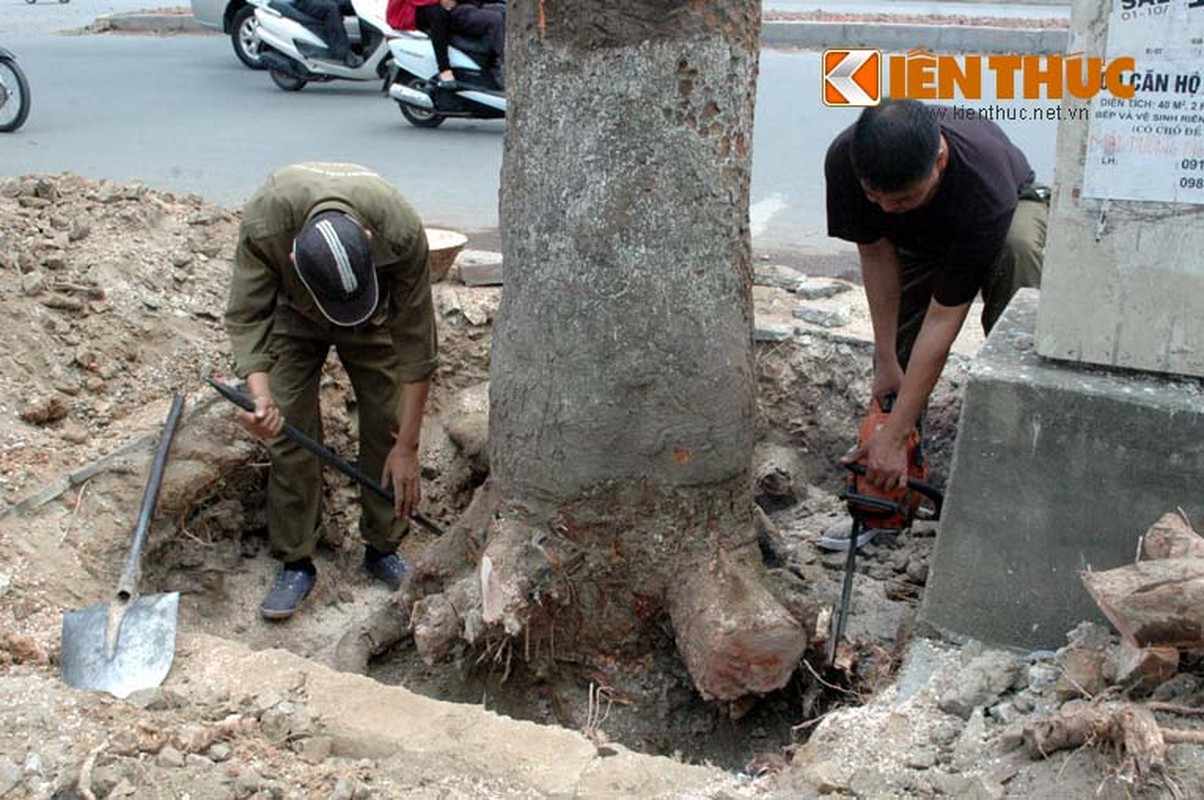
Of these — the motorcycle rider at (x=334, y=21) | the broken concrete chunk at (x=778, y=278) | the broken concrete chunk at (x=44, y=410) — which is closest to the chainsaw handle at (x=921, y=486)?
the broken concrete chunk at (x=778, y=278)

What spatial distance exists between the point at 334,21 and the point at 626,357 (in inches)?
337

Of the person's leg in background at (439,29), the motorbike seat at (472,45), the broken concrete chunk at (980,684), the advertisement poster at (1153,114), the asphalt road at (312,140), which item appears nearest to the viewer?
the advertisement poster at (1153,114)

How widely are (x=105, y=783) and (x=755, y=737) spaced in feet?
5.68

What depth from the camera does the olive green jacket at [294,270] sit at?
149 inches

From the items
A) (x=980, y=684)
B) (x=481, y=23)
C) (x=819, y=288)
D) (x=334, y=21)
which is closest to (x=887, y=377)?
(x=819, y=288)

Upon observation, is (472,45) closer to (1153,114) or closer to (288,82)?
(288,82)

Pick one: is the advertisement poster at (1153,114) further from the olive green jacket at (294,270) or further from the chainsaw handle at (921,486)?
the olive green jacket at (294,270)

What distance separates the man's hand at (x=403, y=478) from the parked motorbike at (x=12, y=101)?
20.3 feet

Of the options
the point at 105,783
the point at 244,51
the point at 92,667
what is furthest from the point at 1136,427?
the point at 244,51

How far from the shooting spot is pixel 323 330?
163 inches

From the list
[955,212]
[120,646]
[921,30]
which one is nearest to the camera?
[120,646]

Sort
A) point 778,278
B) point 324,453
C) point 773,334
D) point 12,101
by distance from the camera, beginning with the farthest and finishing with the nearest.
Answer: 1. point 12,101
2. point 778,278
3. point 773,334
4. point 324,453

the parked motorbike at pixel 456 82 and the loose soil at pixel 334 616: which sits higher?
the parked motorbike at pixel 456 82

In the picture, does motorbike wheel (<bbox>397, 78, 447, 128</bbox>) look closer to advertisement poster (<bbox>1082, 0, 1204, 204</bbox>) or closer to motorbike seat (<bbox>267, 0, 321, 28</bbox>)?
motorbike seat (<bbox>267, 0, 321, 28</bbox>)
